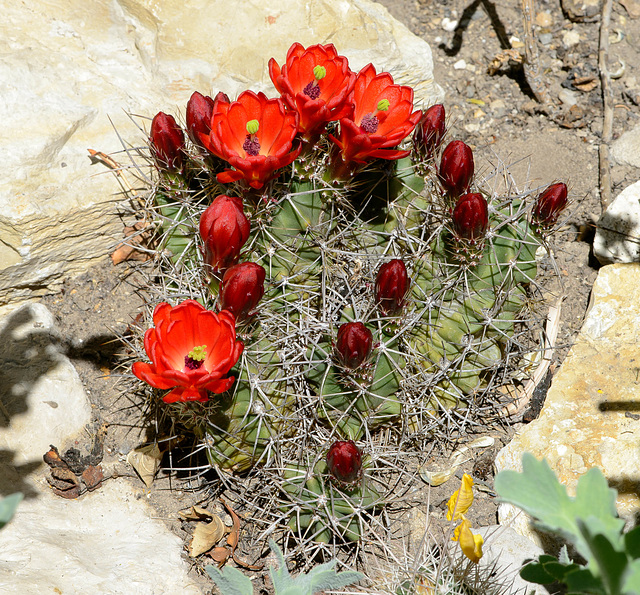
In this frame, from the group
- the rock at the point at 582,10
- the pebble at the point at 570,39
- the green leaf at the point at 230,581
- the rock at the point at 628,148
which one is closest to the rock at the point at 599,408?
the rock at the point at 628,148

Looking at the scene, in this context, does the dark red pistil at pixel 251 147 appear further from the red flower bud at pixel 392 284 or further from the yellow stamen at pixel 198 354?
the yellow stamen at pixel 198 354

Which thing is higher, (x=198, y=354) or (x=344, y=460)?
(x=198, y=354)

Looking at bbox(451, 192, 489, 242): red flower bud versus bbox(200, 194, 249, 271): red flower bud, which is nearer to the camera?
bbox(200, 194, 249, 271): red flower bud

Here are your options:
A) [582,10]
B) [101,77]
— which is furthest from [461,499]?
[582,10]

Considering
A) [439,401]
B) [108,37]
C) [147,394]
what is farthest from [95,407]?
[108,37]

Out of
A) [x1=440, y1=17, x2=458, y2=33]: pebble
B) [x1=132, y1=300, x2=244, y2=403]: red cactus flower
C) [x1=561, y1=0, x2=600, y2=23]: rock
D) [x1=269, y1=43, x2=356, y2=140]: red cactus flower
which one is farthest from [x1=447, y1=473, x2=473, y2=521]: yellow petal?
[x1=561, y1=0, x2=600, y2=23]: rock

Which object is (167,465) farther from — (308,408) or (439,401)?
(439,401)

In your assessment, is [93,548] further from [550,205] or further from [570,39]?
[570,39]

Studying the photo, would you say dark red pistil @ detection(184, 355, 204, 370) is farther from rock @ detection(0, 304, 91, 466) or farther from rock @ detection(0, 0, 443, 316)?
rock @ detection(0, 0, 443, 316)
